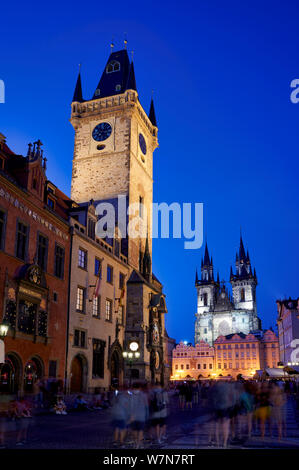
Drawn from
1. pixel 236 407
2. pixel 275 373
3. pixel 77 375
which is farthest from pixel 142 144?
pixel 236 407

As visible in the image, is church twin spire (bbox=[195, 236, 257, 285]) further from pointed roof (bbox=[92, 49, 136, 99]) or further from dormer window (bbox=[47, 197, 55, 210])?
dormer window (bbox=[47, 197, 55, 210])

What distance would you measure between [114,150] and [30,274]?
2562 cm

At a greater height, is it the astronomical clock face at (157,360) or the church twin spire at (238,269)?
the church twin spire at (238,269)

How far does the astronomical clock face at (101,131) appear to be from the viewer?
49.2 m

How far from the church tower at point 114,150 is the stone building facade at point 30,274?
15934mm

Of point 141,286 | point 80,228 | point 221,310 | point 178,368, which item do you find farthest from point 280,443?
point 221,310

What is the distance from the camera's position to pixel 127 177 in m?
46.6

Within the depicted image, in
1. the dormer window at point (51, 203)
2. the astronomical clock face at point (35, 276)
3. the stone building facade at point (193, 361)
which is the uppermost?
the dormer window at point (51, 203)

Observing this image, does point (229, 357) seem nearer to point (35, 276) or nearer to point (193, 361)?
point (193, 361)

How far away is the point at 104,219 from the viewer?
4422cm

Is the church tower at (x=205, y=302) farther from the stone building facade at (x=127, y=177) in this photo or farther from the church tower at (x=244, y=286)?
the stone building facade at (x=127, y=177)

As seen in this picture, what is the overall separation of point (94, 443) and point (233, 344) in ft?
394

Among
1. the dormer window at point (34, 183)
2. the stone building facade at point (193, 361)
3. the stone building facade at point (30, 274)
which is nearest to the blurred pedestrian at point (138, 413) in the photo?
the stone building facade at point (30, 274)
